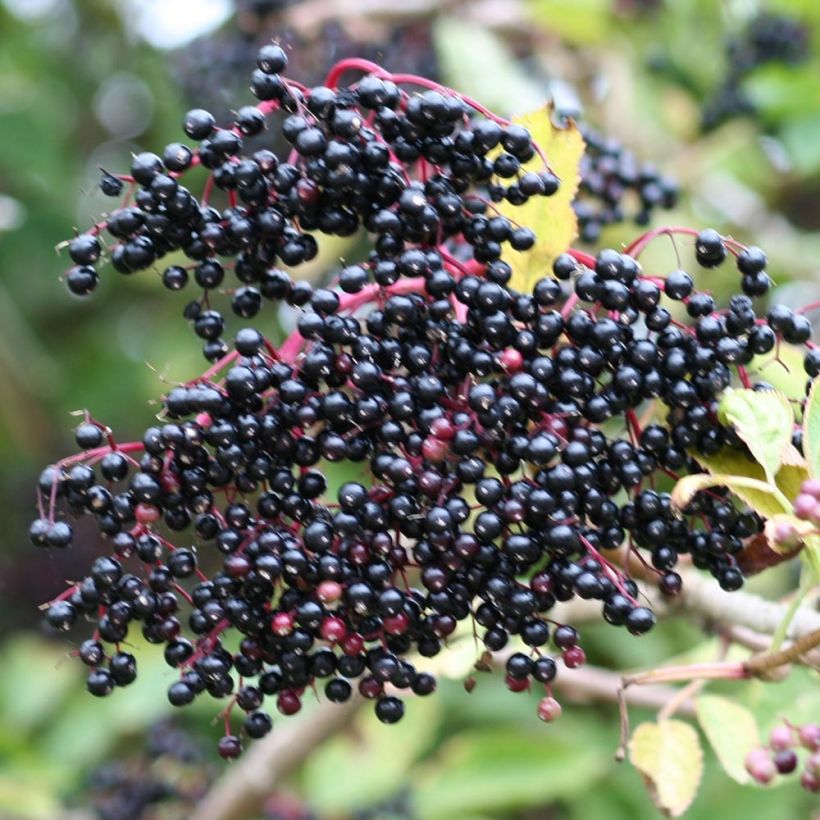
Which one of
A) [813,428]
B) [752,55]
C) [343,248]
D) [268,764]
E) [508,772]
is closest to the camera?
[813,428]

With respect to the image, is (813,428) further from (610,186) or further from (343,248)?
(343,248)

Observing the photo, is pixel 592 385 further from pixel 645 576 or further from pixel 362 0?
pixel 362 0

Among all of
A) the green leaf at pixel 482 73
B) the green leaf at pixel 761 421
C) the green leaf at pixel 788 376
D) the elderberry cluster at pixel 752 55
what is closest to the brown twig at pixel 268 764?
the green leaf at pixel 788 376

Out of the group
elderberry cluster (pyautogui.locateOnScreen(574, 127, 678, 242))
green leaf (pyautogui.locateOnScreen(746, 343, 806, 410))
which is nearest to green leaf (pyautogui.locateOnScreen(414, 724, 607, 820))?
elderberry cluster (pyautogui.locateOnScreen(574, 127, 678, 242))

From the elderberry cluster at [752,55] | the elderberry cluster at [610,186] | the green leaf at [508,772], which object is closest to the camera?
the elderberry cluster at [610,186]

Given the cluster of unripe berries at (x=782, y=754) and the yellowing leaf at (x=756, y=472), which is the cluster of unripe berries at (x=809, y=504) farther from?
the cluster of unripe berries at (x=782, y=754)

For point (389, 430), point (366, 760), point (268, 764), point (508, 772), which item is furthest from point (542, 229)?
point (366, 760)

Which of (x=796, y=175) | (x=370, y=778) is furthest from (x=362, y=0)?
(x=370, y=778)
